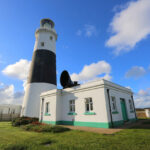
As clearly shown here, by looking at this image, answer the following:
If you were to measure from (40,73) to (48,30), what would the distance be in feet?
29.3

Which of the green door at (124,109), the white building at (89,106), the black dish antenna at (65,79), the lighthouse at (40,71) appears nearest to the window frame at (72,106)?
the white building at (89,106)

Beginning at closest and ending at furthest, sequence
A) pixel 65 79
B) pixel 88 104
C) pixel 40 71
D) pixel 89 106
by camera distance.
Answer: pixel 89 106 → pixel 88 104 → pixel 65 79 → pixel 40 71

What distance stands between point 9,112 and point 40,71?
14290mm

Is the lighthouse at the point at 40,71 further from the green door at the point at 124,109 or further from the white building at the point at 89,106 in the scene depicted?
the green door at the point at 124,109

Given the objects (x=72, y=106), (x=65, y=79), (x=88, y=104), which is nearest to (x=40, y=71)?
(x=65, y=79)

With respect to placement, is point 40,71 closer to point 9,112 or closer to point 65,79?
point 65,79

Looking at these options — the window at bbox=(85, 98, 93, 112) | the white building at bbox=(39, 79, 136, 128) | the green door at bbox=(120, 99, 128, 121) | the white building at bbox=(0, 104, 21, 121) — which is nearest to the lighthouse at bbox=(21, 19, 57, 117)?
the white building at bbox=(39, 79, 136, 128)

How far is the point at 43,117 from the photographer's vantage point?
1341cm

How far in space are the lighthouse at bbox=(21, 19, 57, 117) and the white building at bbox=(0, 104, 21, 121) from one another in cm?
881

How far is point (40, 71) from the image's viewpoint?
1702 centimetres

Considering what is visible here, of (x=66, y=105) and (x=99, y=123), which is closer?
(x=99, y=123)

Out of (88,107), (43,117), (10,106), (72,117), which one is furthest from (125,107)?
(10,106)

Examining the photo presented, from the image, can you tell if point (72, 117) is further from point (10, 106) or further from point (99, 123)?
point (10, 106)

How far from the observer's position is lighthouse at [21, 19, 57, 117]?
15544mm
